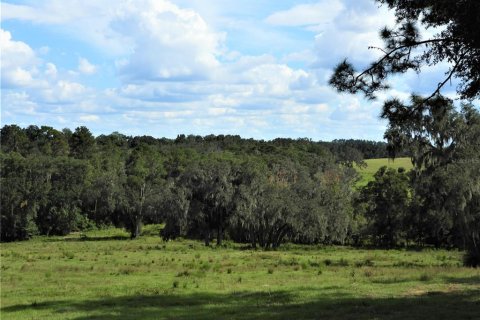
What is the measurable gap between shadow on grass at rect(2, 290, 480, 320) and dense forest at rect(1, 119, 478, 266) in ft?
59.9

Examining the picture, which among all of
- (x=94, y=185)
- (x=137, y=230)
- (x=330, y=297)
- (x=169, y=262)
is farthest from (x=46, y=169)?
(x=330, y=297)

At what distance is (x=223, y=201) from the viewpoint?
54656 mm

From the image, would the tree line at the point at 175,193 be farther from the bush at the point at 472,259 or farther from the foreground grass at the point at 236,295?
the foreground grass at the point at 236,295

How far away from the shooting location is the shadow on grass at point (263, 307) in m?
12.7

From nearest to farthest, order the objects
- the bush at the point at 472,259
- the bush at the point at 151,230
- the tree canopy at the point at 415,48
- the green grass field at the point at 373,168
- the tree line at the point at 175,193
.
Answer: the tree canopy at the point at 415,48, the bush at the point at 472,259, the tree line at the point at 175,193, the bush at the point at 151,230, the green grass field at the point at 373,168

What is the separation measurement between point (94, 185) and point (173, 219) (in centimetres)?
2176

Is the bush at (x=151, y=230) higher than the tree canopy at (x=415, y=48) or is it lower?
lower

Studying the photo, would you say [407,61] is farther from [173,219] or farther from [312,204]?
[173,219]

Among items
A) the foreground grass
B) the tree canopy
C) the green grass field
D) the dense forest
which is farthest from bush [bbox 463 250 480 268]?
the green grass field

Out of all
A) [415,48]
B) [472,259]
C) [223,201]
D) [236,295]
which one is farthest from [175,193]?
[415,48]

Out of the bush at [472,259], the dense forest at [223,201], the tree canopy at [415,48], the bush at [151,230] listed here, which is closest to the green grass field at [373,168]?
the dense forest at [223,201]

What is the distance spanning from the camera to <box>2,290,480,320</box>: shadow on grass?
Answer: 12715mm

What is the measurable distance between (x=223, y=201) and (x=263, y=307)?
1584 inches

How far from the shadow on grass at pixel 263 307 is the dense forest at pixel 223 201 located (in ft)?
59.9
